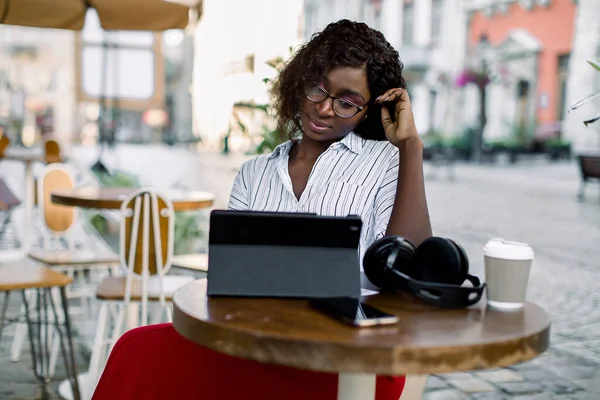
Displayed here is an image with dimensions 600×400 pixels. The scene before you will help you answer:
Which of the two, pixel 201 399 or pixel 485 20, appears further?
pixel 485 20

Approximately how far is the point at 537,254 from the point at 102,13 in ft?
14.0

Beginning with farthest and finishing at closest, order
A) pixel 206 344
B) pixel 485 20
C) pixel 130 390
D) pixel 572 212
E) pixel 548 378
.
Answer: pixel 485 20 → pixel 572 212 → pixel 548 378 → pixel 130 390 → pixel 206 344

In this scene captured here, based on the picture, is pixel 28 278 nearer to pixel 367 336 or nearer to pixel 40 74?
pixel 367 336

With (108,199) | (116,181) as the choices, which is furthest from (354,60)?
(116,181)

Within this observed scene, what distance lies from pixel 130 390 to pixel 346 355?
61cm

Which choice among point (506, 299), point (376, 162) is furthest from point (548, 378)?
point (506, 299)

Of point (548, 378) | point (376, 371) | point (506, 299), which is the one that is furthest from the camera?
point (548, 378)

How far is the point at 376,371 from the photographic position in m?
1.02

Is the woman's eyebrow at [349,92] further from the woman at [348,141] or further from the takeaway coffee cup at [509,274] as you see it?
the takeaway coffee cup at [509,274]

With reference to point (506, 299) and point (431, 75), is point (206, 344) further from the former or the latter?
point (431, 75)

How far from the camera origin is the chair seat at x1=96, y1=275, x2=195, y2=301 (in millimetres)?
3004

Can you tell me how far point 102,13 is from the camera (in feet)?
17.7

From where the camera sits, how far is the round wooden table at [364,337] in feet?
3.35

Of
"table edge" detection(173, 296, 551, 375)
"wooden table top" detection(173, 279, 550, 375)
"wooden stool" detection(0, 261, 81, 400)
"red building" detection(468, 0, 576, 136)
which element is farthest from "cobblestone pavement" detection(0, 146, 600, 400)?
"red building" detection(468, 0, 576, 136)
